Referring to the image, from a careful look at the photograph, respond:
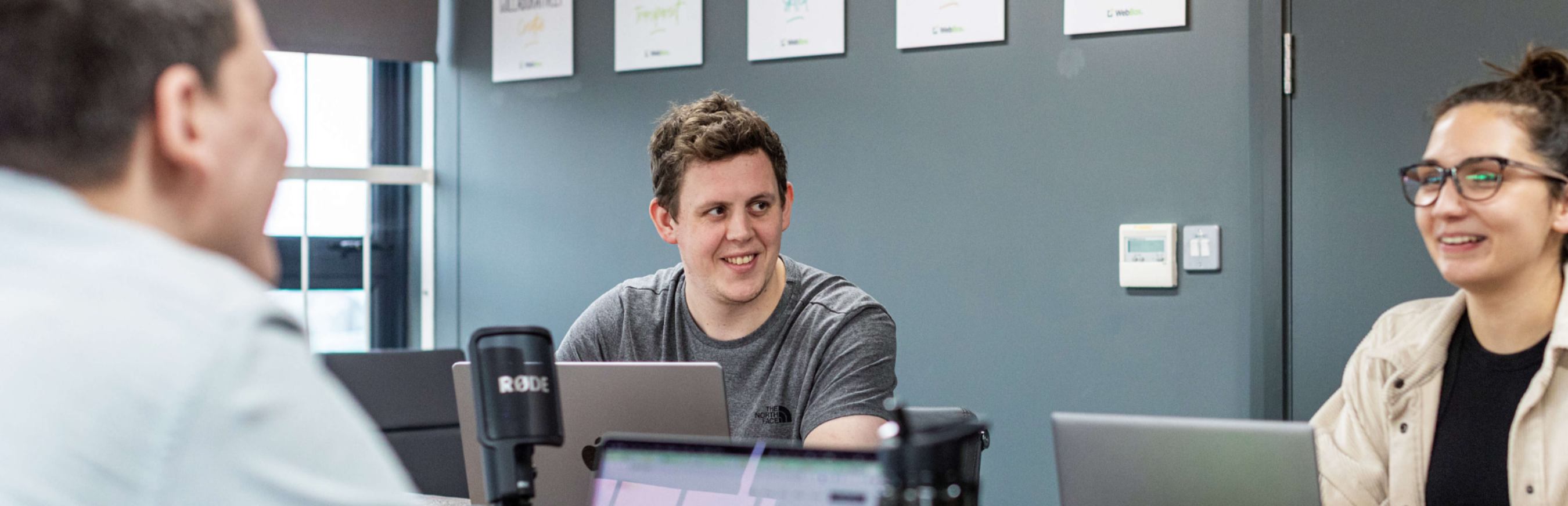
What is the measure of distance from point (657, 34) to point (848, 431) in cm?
213

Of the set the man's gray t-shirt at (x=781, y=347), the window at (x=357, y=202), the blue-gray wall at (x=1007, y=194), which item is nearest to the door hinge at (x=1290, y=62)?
the blue-gray wall at (x=1007, y=194)

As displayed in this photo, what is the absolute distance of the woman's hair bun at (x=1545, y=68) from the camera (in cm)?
163

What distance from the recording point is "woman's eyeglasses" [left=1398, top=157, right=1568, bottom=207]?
5.18 ft

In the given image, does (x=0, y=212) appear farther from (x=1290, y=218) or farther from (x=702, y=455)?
(x=1290, y=218)

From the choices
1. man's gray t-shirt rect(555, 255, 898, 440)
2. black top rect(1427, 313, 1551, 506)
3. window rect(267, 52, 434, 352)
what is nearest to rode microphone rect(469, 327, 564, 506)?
man's gray t-shirt rect(555, 255, 898, 440)

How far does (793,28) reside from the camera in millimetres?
3320

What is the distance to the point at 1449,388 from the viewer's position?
1.69 metres

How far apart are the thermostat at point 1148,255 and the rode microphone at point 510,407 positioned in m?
2.15

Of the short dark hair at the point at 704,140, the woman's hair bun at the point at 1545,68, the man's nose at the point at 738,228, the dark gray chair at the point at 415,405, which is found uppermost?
the woman's hair bun at the point at 1545,68

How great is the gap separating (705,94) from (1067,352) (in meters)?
1.29

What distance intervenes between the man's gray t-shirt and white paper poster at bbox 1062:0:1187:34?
1281 mm

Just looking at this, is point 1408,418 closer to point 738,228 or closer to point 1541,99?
point 1541,99

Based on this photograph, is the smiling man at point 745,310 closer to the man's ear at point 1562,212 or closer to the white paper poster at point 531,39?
the man's ear at point 1562,212

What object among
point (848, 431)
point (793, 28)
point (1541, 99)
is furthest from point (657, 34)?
point (1541, 99)
